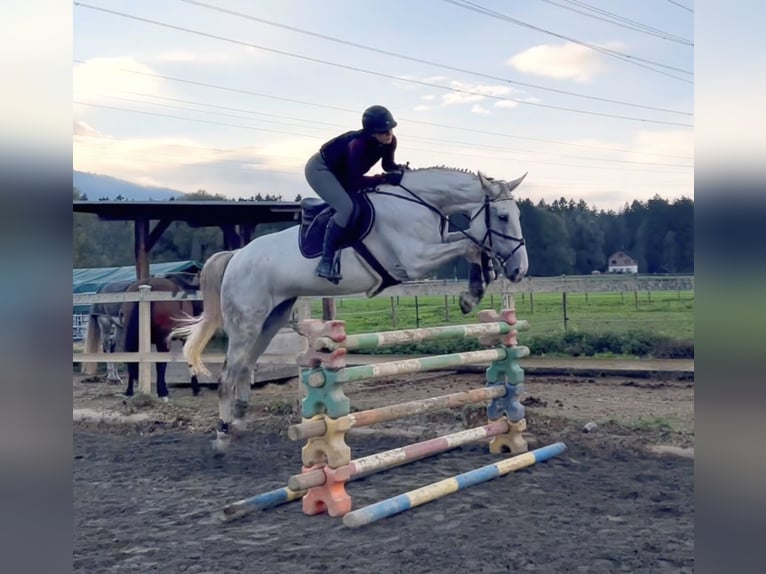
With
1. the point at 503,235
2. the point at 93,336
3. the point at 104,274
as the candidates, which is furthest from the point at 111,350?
the point at 503,235

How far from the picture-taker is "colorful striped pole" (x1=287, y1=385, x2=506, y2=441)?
3174 mm

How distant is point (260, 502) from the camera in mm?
3273

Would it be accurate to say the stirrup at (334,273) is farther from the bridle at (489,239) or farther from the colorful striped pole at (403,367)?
the bridle at (489,239)

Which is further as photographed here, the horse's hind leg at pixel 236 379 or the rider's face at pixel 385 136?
the horse's hind leg at pixel 236 379

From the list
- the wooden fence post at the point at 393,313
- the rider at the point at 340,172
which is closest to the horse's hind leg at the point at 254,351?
the rider at the point at 340,172

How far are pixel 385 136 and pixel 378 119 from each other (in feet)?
0.41

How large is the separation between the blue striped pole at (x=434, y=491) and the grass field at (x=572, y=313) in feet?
11.2

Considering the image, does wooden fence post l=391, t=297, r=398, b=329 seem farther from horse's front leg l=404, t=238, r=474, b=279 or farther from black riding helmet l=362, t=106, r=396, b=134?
black riding helmet l=362, t=106, r=396, b=134

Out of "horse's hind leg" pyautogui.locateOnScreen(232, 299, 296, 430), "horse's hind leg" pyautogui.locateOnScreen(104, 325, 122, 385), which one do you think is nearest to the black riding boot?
"horse's hind leg" pyautogui.locateOnScreen(232, 299, 296, 430)

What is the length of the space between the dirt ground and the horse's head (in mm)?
1180

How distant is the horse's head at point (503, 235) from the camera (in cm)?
371

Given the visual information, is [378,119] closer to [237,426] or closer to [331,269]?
[331,269]

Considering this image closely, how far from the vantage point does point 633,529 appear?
2838 millimetres

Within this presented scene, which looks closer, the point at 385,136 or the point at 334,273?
the point at 385,136
